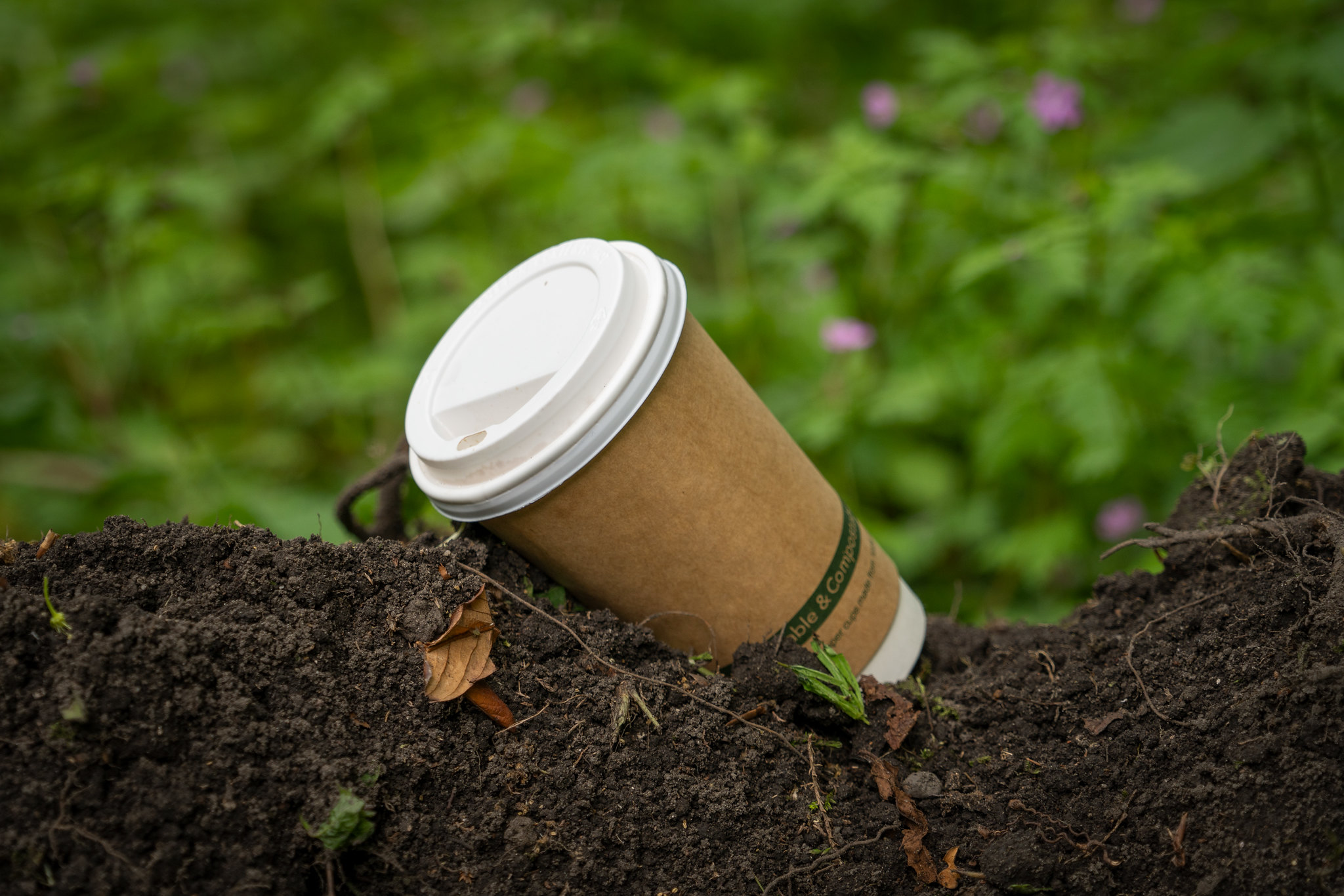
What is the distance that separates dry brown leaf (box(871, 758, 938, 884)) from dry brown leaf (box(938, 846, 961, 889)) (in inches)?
0.4

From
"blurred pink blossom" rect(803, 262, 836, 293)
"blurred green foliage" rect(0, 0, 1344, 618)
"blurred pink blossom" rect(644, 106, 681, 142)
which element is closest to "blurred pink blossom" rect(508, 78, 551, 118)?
"blurred green foliage" rect(0, 0, 1344, 618)

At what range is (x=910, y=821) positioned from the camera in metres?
1.39

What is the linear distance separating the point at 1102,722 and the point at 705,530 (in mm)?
750

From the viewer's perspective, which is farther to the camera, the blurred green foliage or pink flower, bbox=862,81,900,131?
pink flower, bbox=862,81,900,131

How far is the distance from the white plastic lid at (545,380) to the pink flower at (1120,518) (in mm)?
1853

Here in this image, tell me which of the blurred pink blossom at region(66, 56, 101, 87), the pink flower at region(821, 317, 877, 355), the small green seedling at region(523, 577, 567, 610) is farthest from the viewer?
the blurred pink blossom at region(66, 56, 101, 87)

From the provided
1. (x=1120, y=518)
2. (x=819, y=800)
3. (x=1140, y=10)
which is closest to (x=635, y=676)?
(x=819, y=800)

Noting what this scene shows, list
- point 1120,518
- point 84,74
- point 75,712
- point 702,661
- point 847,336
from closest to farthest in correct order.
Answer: point 75,712, point 702,661, point 1120,518, point 847,336, point 84,74

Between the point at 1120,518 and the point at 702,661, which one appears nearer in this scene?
the point at 702,661

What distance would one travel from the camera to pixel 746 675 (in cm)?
148

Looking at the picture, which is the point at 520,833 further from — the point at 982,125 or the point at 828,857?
the point at 982,125

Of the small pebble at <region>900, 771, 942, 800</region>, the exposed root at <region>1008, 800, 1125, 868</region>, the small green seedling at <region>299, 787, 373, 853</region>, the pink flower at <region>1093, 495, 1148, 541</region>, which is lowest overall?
the pink flower at <region>1093, 495, 1148, 541</region>

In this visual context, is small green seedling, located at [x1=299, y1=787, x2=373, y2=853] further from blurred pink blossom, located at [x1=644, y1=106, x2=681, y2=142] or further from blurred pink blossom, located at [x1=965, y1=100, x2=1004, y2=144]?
blurred pink blossom, located at [x1=644, y1=106, x2=681, y2=142]

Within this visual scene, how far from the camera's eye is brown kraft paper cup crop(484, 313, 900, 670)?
54.5 inches
